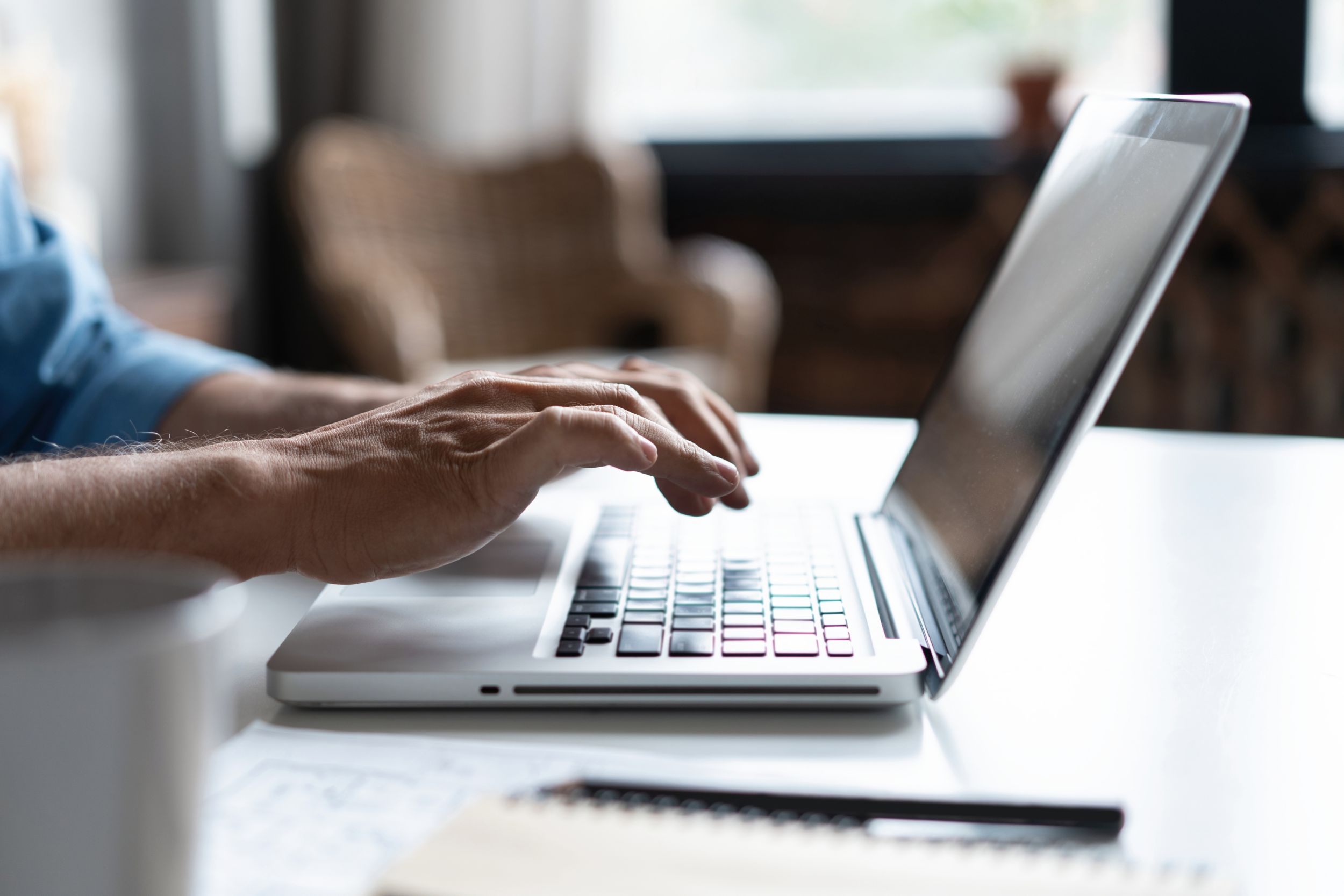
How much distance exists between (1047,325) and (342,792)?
14.9 inches

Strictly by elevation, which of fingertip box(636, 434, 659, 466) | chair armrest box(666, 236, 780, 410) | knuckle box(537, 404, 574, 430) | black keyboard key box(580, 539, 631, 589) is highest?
chair armrest box(666, 236, 780, 410)

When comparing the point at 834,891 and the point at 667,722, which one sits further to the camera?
the point at 667,722

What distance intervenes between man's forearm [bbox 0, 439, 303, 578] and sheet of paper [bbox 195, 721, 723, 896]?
0.09 m

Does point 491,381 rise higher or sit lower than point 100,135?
lower

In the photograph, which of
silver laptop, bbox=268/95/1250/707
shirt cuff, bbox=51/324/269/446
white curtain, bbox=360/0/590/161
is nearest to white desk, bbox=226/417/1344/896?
silver laptop, bbox=268/95/1250/707

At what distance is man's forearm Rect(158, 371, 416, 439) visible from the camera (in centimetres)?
85

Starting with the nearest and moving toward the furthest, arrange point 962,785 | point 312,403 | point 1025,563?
point 962,785
point 1025,563
point 312,403

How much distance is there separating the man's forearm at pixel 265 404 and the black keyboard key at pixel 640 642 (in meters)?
0.37

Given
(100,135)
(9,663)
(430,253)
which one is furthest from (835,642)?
(100,135)

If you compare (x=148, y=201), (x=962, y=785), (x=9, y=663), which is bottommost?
(x=962, y=785)

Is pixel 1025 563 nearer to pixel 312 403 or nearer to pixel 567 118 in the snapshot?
pixel 312 403

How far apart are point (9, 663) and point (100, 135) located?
8.56ft

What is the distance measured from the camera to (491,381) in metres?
0.63

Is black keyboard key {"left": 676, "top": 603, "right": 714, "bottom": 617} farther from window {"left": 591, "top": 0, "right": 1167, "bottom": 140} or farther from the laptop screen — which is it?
window {"left": 591, "top": 0, "right": 1167, "bottom": 140}
